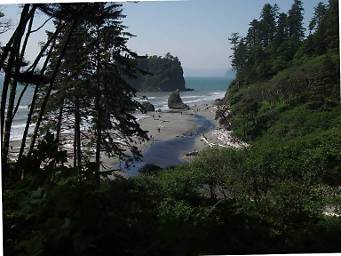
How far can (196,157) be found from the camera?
5.41 m

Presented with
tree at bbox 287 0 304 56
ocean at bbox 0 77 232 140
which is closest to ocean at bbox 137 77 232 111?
ocean at bbox 0 77 232 140

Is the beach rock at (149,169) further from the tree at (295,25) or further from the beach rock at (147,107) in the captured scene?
the tree at (295,25)

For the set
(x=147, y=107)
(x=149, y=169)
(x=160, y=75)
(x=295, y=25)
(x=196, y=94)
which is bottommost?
(x=149, y=169)

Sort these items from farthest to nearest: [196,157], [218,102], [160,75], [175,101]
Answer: [175,101], [196,157], [218,102], [160,75]

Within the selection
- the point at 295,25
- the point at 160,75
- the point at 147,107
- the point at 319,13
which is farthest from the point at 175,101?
the point at 319,13

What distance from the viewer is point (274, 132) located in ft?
17.3

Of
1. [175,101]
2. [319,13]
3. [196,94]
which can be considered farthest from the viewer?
[175,101]

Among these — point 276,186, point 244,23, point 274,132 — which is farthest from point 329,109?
point 244,23

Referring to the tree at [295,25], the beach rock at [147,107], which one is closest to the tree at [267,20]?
the tree at [295,25]

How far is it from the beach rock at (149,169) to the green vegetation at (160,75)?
853 mm

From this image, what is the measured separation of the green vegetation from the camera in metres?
4.53

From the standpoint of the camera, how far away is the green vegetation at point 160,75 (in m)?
4.53

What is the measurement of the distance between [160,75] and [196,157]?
110 cm

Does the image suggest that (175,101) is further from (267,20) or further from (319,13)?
(319,13)
